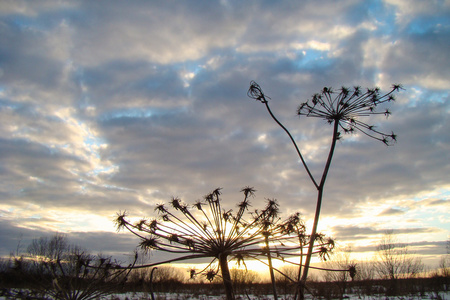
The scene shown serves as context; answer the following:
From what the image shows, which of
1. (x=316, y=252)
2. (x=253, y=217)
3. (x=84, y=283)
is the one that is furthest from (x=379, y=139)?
(x=84, y=283)

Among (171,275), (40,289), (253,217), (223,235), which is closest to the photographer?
(40,289)

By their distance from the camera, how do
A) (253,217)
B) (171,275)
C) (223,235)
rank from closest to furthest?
(223,235), (253,217), (171,275)

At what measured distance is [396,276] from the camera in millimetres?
50875

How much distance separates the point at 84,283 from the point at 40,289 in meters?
0.68

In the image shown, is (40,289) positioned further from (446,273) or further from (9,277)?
(446,273)

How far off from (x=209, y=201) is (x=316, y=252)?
224cm

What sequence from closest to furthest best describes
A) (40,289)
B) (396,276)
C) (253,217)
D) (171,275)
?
(40,289), (253,217), (396,276), (171,275)

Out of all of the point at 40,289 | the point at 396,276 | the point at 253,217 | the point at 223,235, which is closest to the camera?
the point at 40,289

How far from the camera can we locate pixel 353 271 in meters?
5.07

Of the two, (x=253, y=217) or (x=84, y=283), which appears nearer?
(x=84, y=283)

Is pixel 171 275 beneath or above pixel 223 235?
beneath

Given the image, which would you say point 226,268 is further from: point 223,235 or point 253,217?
point 253,217

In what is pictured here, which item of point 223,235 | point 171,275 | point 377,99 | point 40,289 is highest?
point 377,99

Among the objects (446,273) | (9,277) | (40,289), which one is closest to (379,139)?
(40,289)
